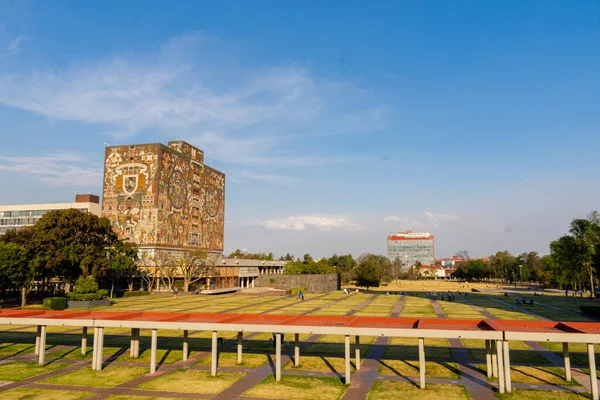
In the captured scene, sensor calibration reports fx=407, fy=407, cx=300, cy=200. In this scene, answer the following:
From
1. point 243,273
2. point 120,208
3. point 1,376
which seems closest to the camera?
point 1,376

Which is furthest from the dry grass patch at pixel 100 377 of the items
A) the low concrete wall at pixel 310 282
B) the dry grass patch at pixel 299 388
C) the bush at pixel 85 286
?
the low concrete wall at pixel 310 282

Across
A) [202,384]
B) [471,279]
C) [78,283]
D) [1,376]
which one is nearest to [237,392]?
[202,384]

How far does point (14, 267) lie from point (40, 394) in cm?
4032

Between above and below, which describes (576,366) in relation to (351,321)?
below

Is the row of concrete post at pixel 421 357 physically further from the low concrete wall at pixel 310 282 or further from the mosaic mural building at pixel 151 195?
the low concrete wall at pixel 310 282

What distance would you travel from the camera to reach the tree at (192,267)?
81.9m

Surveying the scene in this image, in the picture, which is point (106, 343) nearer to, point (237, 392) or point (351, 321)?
point (237, 392)

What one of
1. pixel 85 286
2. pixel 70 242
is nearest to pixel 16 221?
pixel 70 242

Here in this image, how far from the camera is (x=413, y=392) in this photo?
19.6m

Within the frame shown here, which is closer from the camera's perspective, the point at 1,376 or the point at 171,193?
the point at 1,376

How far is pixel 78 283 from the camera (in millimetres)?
57312

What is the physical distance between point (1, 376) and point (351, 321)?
19617mm

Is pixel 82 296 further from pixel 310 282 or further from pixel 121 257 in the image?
pixel 310 282

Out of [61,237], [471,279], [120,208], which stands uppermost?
[120,208]
